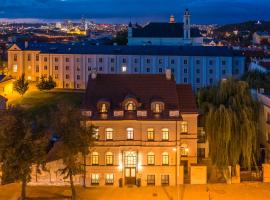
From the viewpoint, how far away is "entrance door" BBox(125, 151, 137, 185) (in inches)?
1890

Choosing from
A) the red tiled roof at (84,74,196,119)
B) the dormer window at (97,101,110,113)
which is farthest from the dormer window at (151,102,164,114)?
the dormer window at (97,101,110,113)

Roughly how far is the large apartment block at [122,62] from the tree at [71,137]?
59603mm

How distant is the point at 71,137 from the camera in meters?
43.8

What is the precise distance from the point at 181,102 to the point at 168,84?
222cm

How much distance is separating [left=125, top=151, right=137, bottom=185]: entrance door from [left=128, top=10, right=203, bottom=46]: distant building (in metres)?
83.2

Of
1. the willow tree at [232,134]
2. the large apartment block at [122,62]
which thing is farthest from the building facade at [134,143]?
the large apartment block at [122,62]

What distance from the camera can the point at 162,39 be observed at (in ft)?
432

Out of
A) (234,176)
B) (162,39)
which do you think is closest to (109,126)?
(234,176)

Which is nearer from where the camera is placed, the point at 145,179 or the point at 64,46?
the point at 145,179

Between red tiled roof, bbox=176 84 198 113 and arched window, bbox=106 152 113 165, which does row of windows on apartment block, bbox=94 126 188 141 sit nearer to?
arched window, bbox=106 152 113 165

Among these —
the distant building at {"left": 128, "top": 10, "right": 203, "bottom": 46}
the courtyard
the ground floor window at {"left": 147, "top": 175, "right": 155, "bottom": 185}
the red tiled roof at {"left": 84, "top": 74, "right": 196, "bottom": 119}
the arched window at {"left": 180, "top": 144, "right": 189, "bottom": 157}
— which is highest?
the distant building at {"left": 128, "top": 10, "right": 203, "bottom": 46}

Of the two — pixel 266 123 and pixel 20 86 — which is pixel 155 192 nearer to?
pixel 266 123

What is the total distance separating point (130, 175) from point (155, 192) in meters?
3.25

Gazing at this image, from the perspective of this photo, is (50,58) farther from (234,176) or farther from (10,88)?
(234,176)
